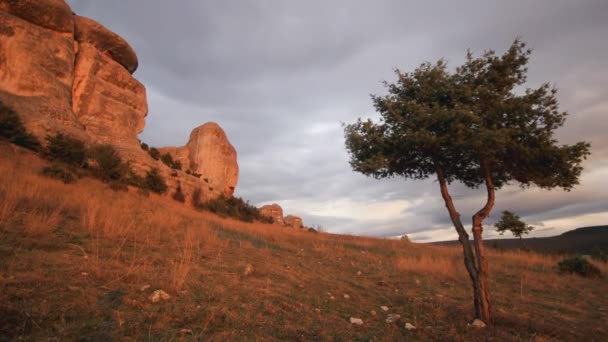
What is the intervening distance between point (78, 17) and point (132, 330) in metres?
38.1

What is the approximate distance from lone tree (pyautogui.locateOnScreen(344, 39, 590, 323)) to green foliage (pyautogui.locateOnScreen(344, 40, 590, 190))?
0.02 metres

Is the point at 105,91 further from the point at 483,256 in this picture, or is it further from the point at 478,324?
the point at 478,324

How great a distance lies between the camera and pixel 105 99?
93.5 feet

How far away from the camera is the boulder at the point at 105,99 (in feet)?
87.4

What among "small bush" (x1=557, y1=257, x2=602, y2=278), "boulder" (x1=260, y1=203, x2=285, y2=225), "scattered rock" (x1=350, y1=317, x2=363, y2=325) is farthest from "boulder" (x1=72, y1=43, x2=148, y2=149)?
"boulder" (x1=260, y1=203, x2=285, y2=225)

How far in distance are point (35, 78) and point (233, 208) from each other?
1956 cm

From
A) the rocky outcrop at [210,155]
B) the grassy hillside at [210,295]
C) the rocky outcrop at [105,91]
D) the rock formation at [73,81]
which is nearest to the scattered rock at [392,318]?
the grassy hillside at [210,295]

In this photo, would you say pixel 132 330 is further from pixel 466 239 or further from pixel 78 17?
pixel 78 17

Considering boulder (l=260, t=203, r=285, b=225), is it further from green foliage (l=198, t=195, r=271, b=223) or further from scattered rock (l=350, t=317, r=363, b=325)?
scattered rock (l=350, t=317, r=363, b=325)

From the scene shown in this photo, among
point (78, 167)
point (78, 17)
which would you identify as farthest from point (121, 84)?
point (78, 167)

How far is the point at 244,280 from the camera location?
230 inches

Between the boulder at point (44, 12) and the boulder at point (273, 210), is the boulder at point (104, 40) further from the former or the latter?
the boulder at point (273, 210)

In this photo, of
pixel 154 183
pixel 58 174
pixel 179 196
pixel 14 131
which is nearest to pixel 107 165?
pixel 154 183

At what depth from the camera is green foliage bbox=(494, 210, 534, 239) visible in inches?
1032
